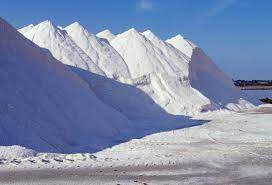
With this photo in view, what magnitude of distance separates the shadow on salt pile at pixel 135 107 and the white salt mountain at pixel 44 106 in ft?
4.44

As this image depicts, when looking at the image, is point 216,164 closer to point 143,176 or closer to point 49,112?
point 143,176

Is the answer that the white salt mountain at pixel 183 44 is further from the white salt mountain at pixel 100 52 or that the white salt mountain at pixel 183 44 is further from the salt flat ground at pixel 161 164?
the salt flat ground at pixel 161 164

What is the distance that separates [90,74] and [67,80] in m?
7.91

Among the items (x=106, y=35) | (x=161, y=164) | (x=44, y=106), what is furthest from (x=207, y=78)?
(x=161, y=164)

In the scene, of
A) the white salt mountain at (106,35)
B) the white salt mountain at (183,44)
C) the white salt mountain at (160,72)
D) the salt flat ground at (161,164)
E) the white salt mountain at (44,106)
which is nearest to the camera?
the salt flat ground at (161,164)

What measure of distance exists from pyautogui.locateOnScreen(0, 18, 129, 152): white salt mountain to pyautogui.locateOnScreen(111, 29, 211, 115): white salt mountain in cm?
770

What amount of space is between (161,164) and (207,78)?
981 inches

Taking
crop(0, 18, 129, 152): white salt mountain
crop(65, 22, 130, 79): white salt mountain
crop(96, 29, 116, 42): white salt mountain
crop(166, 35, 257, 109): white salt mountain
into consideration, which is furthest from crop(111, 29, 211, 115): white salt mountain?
crop(0, 18, 129, 152): white salt mountain

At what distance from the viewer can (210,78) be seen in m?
38.1

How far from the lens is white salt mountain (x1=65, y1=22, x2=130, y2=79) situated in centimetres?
3356

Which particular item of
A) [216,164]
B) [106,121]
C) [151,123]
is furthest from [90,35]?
[216,164]

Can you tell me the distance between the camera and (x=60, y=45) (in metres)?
32.9

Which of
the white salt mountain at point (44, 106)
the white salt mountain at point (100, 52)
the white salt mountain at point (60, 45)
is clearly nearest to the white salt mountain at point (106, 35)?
the white salt mountain at point (100, 52)

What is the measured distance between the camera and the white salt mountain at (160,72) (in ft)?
102
